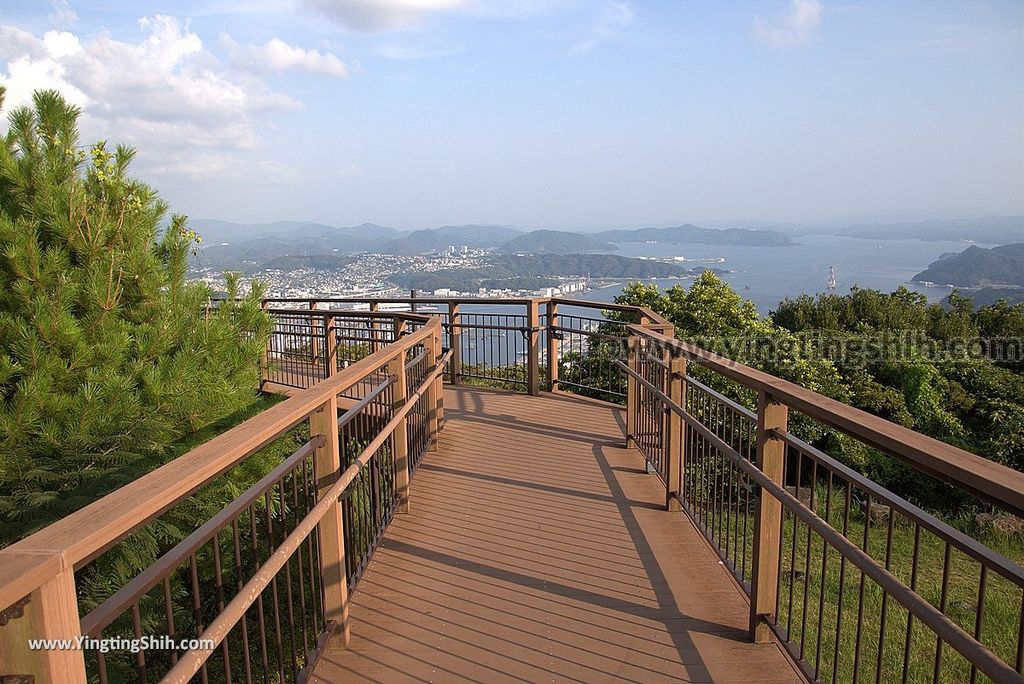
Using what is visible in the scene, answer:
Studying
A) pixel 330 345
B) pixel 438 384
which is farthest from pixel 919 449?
pixel 330 345

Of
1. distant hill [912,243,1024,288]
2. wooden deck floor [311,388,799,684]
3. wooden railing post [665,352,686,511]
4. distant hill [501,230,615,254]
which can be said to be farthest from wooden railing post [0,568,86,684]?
distant hill [501,230,615,254]

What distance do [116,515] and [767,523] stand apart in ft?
8.85

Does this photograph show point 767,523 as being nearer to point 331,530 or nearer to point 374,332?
point 331,530

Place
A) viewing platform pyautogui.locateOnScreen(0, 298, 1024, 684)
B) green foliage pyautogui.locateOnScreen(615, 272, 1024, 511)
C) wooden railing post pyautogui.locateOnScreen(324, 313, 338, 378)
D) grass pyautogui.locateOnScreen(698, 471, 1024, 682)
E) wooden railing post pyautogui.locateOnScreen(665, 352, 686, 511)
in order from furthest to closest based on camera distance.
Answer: green foliage pyautogui.locateOnScreen(615, 272, 1024, 511) → wooden railing post pyautogui.locateOnScreen(324, 313, 338, 378) → wooden railing post pyautogui.locateOnScreen(665, 352, 686, 511) → grass pyautogui.locateOnScreen(698, 471, 1024, 682) → viewing platform pyautogui.locateOnScreen(0, 298, 1024, 684)

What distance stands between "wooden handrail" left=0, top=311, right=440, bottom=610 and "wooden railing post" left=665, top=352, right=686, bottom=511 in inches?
125

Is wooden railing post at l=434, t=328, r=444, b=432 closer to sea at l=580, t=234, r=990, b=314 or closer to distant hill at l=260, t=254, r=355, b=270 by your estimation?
sea at l=580, t=234, r=990, b=314

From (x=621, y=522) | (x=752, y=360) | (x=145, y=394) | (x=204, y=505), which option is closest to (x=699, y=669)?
(x=621, y=522)

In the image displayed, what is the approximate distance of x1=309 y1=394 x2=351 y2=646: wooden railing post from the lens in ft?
10.3

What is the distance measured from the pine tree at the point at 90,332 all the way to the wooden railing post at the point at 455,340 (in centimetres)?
407

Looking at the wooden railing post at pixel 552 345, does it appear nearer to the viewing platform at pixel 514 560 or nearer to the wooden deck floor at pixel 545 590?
the viewing platform at pixel 514 560

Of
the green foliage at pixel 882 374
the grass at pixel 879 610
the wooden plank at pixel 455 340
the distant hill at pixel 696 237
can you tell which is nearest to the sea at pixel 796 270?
the distant hill at pixel 696 237

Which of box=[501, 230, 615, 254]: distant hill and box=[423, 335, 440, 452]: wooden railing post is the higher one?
box=[501, 230, 615, 254]: distant hill

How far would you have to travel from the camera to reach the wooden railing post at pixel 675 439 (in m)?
5.01

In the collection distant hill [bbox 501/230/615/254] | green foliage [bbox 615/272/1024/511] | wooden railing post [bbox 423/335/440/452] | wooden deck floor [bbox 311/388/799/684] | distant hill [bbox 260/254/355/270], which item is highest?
distant hill [bbox 501/230/615/254]
